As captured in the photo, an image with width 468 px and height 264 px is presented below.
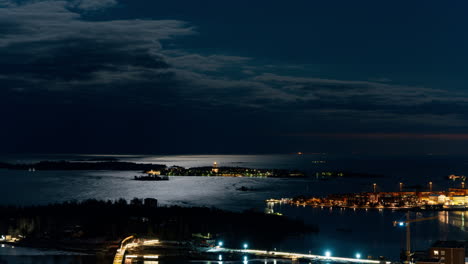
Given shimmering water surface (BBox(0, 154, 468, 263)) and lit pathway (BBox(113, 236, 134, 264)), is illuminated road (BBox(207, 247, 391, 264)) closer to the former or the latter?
shimmering water surface (BBox(0, 154, 468, 263))

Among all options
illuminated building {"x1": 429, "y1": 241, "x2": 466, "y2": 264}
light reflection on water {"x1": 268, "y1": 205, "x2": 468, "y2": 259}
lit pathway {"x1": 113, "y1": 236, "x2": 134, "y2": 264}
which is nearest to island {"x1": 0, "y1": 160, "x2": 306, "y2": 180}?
light reflection on water {"x1": 268, "y1": 205, "x2": 468, "y2": 259}

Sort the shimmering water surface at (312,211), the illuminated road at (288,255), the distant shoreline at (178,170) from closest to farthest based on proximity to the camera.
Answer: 1. the illuminated road at (288,255)
2. the shimmering water surface at (312,211)
3. the distant shoreline at (178,170)

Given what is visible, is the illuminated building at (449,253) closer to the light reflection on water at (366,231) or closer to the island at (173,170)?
the light reflection on water at (366,231)

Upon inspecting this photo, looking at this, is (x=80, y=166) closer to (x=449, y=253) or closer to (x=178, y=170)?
(x=178, y=170)

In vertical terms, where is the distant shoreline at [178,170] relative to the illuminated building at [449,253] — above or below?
above

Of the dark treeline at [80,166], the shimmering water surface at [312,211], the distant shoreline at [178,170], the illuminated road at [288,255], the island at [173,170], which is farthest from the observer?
the dark treeline at [80,166]

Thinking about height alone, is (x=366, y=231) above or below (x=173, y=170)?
below

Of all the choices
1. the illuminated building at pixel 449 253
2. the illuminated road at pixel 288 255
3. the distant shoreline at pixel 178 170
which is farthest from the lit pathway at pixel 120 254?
the distant shoreline at pixel 178 170

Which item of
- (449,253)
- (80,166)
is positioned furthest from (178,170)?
(449,253)
